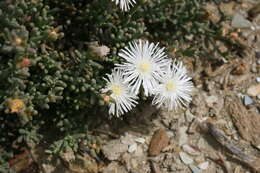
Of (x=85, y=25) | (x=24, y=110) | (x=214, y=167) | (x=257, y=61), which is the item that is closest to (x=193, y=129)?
(x=214, y=167)

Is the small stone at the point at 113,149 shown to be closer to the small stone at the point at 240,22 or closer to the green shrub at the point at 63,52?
the green shrub at the point at 63,52

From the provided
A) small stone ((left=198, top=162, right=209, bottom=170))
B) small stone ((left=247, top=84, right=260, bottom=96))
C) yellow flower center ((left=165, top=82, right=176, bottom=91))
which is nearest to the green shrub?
yellow flower center ((left=165, top=82, right=176, bottom=91))

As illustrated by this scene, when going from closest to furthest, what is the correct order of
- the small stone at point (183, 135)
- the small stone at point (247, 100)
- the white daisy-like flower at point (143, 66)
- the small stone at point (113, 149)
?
the white daisy-like flower at point (143, 66) → the small stone at point (113, 149) → the small stone at point (183, 135) → the small stone at point (247, 100)

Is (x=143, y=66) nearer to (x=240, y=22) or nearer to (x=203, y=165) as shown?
(x=203, y=165)

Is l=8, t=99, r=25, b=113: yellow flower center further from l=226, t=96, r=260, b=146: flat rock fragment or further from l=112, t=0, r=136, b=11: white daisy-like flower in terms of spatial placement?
l=226, t=96, r=260, b=146: flat rock fragment

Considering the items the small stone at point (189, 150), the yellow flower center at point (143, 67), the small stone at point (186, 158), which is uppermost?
the yellow flower center at point (143, 67)

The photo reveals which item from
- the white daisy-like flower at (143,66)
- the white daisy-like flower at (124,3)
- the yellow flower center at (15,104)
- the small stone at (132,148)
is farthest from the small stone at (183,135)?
the yellow flower center at (15,104)

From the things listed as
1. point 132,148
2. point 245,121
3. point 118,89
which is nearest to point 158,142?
point 132,148
